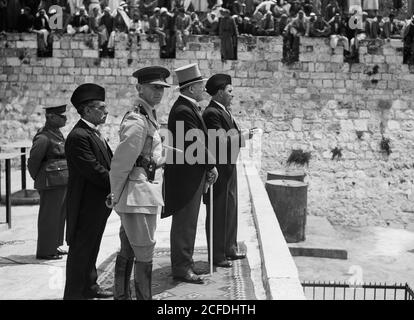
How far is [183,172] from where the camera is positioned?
473cm

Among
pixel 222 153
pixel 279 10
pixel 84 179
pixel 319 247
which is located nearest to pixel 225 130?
pixel 222 153

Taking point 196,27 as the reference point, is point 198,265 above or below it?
below

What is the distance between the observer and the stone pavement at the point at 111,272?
4.53 m

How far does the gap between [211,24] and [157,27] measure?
1313 mm

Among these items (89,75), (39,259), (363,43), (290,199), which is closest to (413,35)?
(363,43)

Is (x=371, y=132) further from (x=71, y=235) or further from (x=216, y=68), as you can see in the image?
(x=71, y=235)

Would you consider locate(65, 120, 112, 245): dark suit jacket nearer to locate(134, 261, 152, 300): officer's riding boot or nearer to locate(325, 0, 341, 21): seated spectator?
locate(134, 261, 152, 300): officer's riding boot

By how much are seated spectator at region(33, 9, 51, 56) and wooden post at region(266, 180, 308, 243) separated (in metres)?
7.07

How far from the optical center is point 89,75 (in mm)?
13164

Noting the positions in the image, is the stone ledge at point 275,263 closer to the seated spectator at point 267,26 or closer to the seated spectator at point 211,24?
the seated spectator at point 267,26

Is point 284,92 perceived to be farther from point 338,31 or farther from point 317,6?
point 317,6

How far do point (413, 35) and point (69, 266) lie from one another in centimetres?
1089

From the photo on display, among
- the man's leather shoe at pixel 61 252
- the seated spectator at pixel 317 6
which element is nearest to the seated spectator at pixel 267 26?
the seated spectator at pixel 317 6
